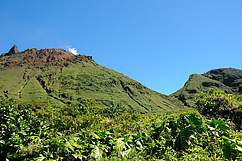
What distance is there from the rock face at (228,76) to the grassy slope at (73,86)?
1739 cm

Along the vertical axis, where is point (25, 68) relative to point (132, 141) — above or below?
above

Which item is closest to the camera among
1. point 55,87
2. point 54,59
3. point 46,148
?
point 46,148

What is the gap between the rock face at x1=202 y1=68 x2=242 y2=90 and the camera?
34.9 m

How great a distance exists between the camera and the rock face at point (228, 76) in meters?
34.9

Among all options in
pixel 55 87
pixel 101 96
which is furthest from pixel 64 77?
pixel 101 96

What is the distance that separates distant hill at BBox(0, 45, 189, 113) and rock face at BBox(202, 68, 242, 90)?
16926 millimetres

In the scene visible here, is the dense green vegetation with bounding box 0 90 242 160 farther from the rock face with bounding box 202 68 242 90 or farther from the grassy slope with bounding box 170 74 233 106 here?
the rock face with bounding box 202 68 242 90

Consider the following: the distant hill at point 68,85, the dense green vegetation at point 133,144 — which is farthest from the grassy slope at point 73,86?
the dense green vegetation at point 133,144

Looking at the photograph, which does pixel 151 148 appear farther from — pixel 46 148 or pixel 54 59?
pixel 54 59

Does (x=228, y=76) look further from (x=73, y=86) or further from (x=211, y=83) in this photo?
(x=73, y=86)

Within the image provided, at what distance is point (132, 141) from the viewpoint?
3227 millimetres

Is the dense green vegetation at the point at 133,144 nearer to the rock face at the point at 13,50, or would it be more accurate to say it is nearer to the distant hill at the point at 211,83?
the distant hill at the point at 211,83

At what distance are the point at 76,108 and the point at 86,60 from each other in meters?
22.9

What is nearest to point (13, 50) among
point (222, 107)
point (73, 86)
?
point (73, 86)
